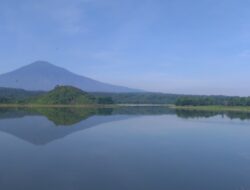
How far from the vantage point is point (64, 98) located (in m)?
73.1

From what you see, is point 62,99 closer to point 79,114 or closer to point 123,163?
point 79,114

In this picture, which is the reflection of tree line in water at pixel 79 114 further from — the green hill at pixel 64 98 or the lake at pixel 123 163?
the green hill at pixel 64 98

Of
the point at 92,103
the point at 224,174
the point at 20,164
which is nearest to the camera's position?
the point at 224,174

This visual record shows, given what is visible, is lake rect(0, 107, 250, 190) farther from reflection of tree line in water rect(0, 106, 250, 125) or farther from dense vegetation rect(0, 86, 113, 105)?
dense vegetation rect(0, 86, 113, 105)

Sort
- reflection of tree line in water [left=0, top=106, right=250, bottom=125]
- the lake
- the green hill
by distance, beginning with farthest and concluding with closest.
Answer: the green hill
reflection of tree line in water [left=0, top=106, right=250, bottom=125]
the lake

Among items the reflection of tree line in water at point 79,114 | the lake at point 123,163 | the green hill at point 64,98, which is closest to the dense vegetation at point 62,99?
the green hill at point 64,98

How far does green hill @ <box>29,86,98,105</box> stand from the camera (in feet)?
236

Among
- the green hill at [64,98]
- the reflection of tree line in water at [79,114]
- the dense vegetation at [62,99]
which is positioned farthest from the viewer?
the green hill at [64,98]

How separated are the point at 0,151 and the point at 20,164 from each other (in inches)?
104

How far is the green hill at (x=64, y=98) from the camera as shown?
236 feet

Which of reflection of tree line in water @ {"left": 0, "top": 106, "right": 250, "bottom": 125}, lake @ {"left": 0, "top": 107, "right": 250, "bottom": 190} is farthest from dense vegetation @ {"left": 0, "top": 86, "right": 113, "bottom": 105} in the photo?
lake @ {"left": 0, "top": 107, "right": 250, "bottom": 190}

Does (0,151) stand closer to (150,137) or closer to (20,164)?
(20,164)

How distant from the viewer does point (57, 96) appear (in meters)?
73.9

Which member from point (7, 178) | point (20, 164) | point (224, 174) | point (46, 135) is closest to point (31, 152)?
point (20, 164)
